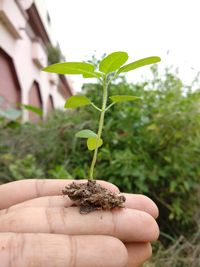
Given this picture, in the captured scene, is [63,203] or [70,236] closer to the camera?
[70,236]

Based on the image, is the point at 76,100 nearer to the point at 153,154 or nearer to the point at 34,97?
the point at 153,154

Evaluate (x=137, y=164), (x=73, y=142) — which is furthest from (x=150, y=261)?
(x=73, y=142)

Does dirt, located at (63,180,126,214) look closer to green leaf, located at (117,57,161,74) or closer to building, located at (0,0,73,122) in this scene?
green leaf, located at (117,57,161,74)

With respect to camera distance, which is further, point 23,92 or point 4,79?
point 23,92

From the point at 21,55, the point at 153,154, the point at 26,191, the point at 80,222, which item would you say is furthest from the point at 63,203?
the point at 21,55

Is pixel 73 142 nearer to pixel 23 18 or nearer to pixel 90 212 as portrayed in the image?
pixel 90 212

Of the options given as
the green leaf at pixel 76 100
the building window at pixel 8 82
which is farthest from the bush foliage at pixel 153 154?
the building window at pixel 8 82

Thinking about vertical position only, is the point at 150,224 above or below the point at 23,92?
below
